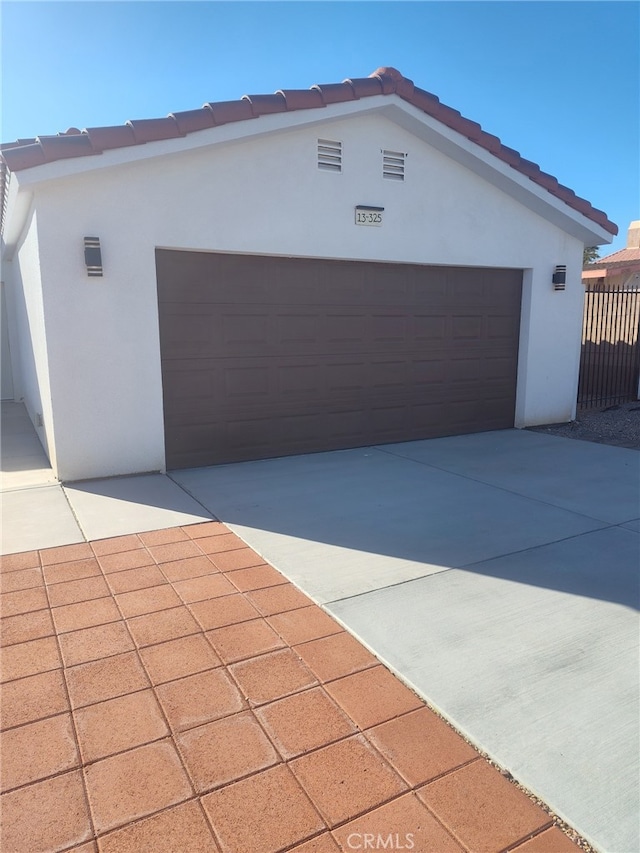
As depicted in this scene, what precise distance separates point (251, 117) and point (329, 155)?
120 cm

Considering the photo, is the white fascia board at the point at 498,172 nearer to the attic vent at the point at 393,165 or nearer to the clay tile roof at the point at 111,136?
the attic vent at the point at 393,165

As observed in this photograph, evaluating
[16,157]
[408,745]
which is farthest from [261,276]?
[408,745]

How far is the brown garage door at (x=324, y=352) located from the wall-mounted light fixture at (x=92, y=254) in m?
0.73

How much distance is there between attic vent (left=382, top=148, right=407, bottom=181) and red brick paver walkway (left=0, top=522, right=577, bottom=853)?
225 inches

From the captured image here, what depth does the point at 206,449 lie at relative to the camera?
6.93 m

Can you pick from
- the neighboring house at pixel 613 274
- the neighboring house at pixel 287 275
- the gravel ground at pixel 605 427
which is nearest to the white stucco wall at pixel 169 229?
the neighboring house at pixel 287 275

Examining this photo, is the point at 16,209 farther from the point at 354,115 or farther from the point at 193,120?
the point at 354,115

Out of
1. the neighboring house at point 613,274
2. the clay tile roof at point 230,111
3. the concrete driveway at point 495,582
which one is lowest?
the concrete driveway at point 495,582

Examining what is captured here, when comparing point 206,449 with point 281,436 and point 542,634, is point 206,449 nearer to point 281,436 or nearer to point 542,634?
point 281,436

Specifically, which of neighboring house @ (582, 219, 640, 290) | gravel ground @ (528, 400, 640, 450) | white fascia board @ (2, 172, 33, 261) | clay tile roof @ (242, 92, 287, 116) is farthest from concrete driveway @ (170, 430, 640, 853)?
neighboring house @ (582, 219, 640, 290)

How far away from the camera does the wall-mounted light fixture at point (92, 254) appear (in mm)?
5781

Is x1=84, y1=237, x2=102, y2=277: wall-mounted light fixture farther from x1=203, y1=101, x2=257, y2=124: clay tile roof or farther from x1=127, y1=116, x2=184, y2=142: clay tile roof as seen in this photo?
x1=203, y1=101, x2=257, y2=124: clay tile roof

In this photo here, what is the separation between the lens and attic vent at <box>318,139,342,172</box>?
271 inches

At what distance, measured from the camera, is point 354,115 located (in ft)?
22.5
